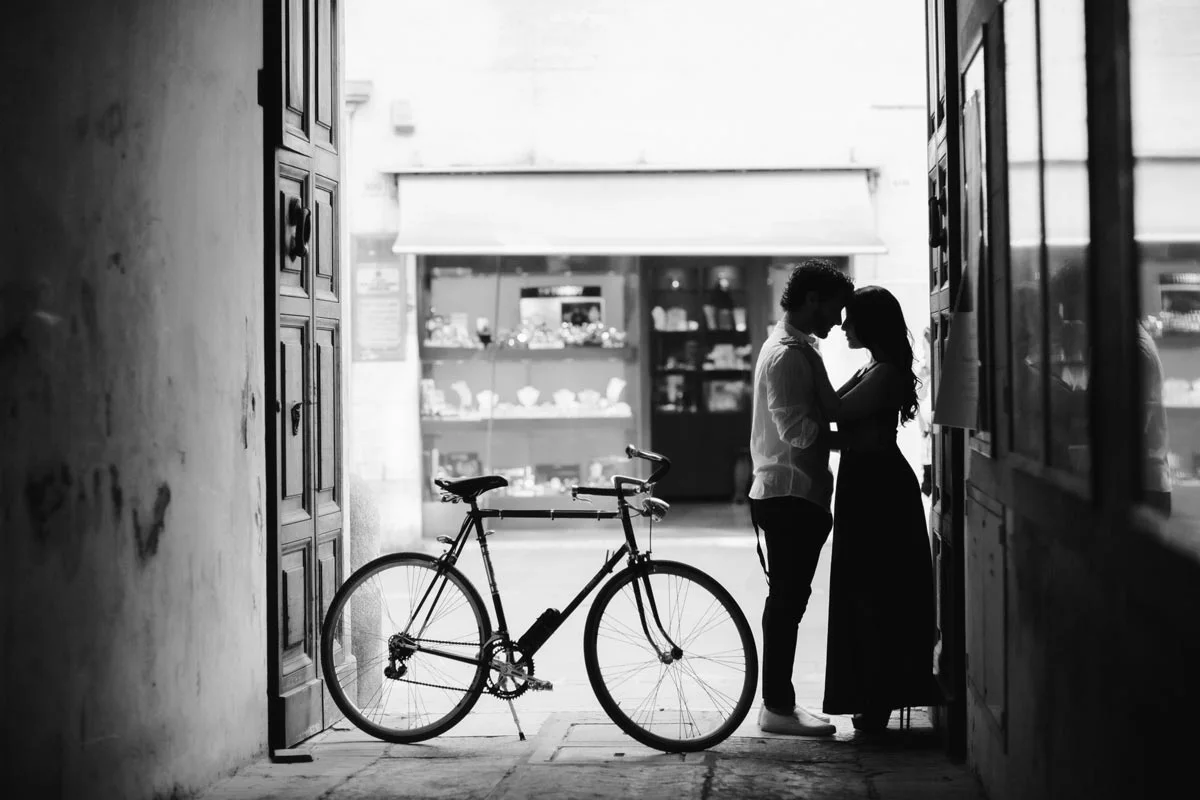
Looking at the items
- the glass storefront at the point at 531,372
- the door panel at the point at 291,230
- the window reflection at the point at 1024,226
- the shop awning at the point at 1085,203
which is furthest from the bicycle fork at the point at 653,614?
the glass storefront at the point at 531,372

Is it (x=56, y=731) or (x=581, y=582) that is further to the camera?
(x=581, y=582)

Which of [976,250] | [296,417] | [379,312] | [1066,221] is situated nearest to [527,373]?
[379,312]

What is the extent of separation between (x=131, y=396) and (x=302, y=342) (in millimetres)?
1363

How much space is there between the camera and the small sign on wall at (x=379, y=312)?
11141 millimetres

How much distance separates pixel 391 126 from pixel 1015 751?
341 inches

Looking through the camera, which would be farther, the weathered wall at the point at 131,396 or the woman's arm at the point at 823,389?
the woman's arm at the point at 823,389

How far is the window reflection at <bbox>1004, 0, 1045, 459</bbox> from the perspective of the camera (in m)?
3.39

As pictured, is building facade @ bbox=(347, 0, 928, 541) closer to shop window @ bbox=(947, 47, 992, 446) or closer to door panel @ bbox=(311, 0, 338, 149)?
door panel @ bbox=(311, 0, 338, 149)

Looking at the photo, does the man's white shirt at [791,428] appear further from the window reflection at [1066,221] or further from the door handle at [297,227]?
the door handle at [297,227]

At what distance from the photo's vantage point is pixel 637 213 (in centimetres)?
1080

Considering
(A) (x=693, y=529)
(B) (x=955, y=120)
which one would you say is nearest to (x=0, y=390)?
(B) (x=955, y=120)

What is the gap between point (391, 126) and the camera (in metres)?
11.0

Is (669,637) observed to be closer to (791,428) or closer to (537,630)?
(537,630)

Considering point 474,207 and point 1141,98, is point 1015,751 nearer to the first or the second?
point 1141,98
